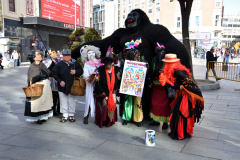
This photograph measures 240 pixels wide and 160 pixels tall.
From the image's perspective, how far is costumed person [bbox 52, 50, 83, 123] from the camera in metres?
4.64

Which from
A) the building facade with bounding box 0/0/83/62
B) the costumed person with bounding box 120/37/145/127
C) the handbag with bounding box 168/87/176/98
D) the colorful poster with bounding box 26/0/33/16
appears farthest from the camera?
the colorful poster with bounding box 26/0/33/16

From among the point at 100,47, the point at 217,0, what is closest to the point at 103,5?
the point at 217,0

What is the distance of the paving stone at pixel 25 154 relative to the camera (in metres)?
3.13

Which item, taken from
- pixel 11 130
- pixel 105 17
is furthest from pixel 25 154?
pixel 105 17

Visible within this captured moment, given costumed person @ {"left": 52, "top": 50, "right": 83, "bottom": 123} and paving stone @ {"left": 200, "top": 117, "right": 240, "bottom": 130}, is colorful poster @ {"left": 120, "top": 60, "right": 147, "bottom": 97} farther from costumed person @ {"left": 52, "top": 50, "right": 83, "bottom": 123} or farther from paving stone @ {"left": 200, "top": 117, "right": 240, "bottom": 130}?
paving stone @ {"left": 200, "top": 117, "right": 240, "bottom": 130}

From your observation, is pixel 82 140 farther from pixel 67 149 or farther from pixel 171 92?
pixel 171 92

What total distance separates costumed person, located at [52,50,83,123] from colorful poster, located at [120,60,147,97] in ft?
3.56

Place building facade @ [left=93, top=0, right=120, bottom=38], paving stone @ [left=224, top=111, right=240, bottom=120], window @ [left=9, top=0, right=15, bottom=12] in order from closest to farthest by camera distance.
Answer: paving stone @ [left=224, top=111, right=240, bottom=120] < window @ [left=9, top=0, right=15, bottom=12] < building facade @ [left=93, top=0, right=120, bottom=38]

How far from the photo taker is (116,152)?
331 cm

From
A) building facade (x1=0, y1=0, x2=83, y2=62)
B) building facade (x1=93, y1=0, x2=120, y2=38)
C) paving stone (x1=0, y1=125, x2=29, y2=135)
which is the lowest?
paving stone (x1=0, y1=125, x2=29, y2=135)

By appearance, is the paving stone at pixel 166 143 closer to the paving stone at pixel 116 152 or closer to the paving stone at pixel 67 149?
the paving stone at pixel 116 152

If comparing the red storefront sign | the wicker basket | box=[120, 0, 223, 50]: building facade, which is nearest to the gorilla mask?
the wicker basket

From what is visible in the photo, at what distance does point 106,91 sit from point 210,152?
2.13 meters

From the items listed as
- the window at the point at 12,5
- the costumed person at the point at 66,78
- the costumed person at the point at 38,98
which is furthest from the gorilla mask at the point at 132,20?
the window at the point at 12,5
